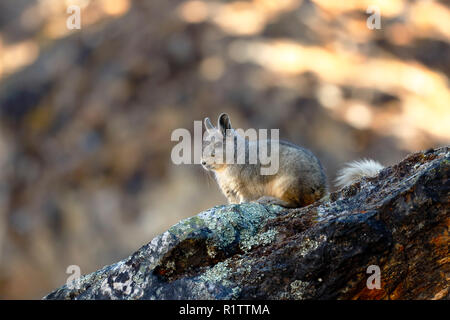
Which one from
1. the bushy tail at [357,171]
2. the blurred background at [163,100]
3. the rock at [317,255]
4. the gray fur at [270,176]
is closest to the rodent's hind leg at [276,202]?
the gray fur at [270,176]

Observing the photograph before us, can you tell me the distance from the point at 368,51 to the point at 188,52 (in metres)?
5.85

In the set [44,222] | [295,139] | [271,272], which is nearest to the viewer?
[271,272]

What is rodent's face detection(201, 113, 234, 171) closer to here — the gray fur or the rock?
the gray fur

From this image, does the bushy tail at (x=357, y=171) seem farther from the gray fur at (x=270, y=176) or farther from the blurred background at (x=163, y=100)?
the blurred background at (x=163, y=100)

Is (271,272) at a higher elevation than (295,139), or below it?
below

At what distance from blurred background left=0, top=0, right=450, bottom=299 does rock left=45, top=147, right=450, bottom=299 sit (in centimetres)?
1164

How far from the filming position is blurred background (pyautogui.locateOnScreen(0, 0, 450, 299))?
17.1 meters

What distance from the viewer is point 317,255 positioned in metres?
4.09

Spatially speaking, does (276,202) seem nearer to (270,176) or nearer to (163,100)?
(270,176)

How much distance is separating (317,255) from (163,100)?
47.1 ft

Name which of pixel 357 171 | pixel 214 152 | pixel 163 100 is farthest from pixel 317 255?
pixel 163 100

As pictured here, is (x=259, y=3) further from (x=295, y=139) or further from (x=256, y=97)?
(x=295, y=139)

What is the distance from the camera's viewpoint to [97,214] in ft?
58.2

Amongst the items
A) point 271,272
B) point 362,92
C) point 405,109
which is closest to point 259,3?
point 362,92
